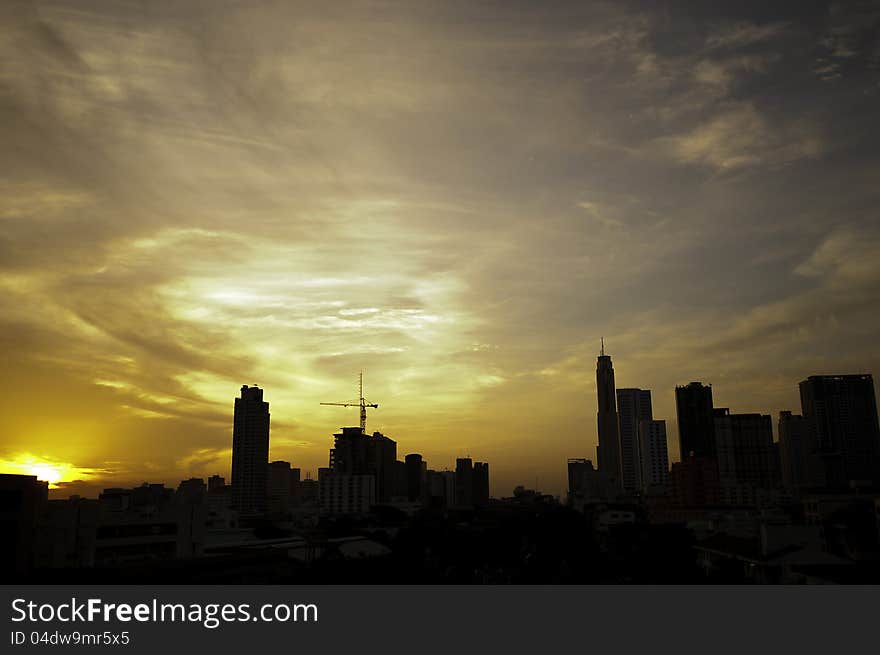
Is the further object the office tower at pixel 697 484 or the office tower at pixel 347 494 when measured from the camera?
the office tower at pixel 347 494

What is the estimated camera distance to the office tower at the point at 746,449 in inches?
7387

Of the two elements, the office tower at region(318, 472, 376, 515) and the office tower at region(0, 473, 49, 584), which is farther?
the office tower at region(318, 472, 376, 515)

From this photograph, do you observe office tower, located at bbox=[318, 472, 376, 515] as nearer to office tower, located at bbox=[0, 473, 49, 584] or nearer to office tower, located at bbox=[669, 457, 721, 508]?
office tower, located at bbox=[669, 457, 721, 508]

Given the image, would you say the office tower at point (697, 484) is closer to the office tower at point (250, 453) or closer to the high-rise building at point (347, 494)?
the high-rise building at point (347, 494)

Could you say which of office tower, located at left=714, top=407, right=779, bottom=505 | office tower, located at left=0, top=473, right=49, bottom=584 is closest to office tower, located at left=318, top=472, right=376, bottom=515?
office tower, located at left=714, top=407, right=779, bottom=505

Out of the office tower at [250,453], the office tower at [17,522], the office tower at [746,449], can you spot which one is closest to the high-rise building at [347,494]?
the office tower at [250,453]

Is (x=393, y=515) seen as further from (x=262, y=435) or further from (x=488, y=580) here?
(x=488, y=580)

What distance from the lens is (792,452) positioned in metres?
190

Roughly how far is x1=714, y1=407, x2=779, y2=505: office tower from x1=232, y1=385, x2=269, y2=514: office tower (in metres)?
120

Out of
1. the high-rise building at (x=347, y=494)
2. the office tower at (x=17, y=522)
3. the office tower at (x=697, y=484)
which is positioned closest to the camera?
the office tower at (x=17, y=522)

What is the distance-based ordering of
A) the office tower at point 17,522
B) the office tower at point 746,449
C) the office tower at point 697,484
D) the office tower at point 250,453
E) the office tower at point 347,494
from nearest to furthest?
the office tower at point 17,522 → the office tower at point 697,484 → the office tower at point 347,494 → the office tower at point 250,453 → the office tower at point 746,449

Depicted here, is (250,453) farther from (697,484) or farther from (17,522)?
(17,522)

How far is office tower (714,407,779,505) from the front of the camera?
188 metres

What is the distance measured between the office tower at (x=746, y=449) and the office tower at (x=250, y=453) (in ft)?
393
